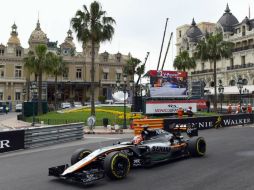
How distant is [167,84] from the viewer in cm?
3603

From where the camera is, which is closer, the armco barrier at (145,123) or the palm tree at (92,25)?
the armco barrier at (145,123)

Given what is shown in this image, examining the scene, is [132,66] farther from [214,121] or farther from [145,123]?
[145,123]

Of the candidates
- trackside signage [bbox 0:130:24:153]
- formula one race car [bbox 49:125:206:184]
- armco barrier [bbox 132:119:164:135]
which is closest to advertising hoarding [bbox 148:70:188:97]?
armco barrier [bbox 132:119:164:135]

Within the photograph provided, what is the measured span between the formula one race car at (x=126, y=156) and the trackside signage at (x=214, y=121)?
10.1 m

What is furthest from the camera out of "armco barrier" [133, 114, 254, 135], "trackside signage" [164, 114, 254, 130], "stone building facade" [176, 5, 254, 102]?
"stone building facade" [176, 5, 254, 102]

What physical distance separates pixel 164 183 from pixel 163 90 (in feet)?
90.1

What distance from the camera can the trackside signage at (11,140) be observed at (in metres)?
14.7

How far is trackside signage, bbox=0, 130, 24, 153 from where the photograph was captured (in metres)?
14.7

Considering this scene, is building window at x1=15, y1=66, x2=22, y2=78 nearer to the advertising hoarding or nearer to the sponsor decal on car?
the advertising hoarding

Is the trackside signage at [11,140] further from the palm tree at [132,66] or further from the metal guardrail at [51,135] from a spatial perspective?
the palm tree at [132,66]

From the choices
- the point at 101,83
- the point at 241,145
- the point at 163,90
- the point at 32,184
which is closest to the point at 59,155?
the point at 32,184

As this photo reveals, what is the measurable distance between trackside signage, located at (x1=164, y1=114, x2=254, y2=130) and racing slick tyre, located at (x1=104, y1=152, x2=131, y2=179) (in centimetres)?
1284

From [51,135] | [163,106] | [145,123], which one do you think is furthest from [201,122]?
[51,135]

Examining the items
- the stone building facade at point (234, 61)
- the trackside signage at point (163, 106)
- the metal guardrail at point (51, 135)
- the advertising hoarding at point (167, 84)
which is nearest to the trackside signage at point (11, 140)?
the metal guardrail at point (51, 135)
